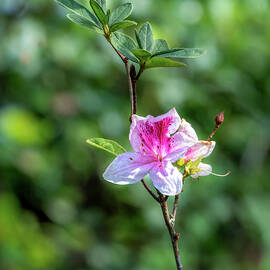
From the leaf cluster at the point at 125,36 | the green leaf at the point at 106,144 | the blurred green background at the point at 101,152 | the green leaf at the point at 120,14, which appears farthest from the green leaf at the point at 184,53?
the blurred green background at the point at 101,152

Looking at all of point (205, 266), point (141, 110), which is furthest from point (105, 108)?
point (205, 266)

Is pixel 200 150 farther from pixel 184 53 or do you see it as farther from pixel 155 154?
pixel 184 53

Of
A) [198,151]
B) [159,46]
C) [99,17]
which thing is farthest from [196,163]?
[99,17]

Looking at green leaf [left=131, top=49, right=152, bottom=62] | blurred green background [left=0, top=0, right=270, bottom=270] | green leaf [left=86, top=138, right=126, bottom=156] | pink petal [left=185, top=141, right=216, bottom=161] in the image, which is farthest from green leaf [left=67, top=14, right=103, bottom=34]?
blurred green background [left=0, top=0, right=270, bottom=270]

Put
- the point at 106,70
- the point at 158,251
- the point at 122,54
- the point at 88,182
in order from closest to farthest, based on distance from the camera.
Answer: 1. the point at 122,54
2. the point at 158,251
3. the point at 106,70
4. the point at 88,182

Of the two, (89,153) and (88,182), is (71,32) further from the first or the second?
(88,182)

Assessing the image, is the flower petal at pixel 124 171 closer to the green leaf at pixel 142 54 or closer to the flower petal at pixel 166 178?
the flower petal at pixel 166 178
